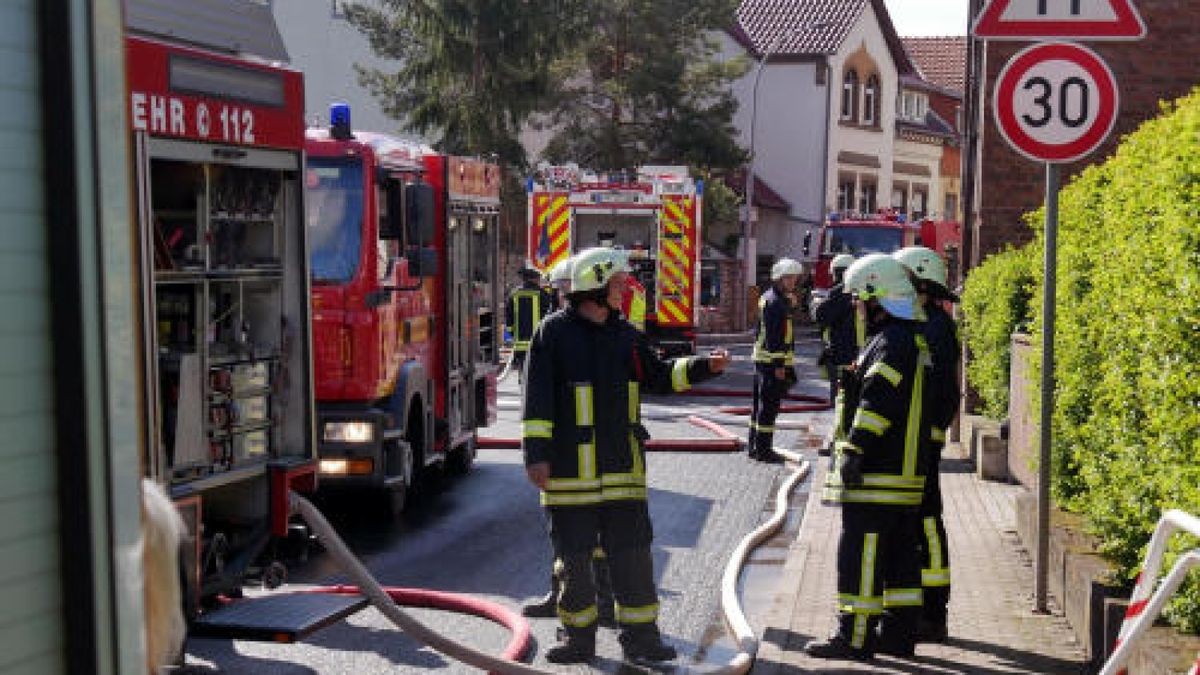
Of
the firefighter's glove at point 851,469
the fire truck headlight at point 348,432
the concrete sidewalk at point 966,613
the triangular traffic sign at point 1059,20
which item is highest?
the triangular traffic sign at point 1059,20

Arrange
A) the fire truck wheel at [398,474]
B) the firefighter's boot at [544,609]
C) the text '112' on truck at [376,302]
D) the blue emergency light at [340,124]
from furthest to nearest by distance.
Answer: the fire truck wheel at [398,474], the blue emergency light at [340,124], the text '112' on truck at [376,302], the firefighter's boot at [544,609]

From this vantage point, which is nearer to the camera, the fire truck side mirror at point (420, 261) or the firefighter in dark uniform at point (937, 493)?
the firefighter in dark uniform at point (937, 493)

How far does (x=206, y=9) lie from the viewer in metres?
7.30

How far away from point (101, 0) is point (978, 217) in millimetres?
17455

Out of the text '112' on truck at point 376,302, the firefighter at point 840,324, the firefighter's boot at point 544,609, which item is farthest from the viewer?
the firefighter at point 840,324

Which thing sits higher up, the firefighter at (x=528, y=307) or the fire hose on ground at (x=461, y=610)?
the firefighter at (x=528, y=307)

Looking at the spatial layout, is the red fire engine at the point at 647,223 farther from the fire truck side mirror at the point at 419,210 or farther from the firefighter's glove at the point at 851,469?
the firefighter's glove at the point at 851,469

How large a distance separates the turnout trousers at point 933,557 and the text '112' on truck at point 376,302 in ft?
13.6

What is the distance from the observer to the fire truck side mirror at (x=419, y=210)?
10930 mm

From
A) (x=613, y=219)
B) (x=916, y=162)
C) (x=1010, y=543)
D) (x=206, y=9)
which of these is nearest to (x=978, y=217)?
(x=613, y=219)

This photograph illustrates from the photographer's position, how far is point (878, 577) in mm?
7355

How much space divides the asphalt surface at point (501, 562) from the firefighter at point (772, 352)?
1.17 feet

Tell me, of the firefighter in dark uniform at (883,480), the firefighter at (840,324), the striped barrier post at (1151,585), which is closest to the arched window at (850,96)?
the firefighter at (840,324)

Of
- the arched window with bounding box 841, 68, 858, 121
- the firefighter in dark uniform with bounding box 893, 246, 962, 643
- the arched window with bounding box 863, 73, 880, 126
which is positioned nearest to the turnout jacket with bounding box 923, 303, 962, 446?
the firefighter in dark uniform with bounding box 893, 246, 962, 643
